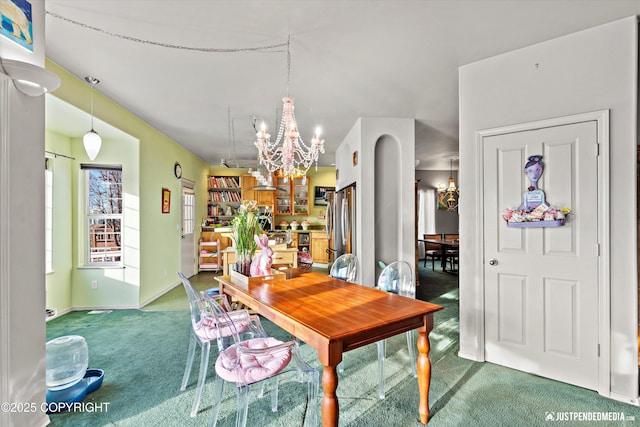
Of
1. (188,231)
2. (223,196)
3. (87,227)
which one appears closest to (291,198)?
(223,196)

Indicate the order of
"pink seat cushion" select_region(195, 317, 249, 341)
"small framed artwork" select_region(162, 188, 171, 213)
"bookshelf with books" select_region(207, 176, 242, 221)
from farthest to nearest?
"bookshelf with books" select_region(207, 176, 242, 221) → "small framed artwork" select_region(162, 188, 171, 213) → "pink seat cushion" select_region(195, 317, 249, 341)

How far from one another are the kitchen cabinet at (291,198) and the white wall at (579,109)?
18.0ft

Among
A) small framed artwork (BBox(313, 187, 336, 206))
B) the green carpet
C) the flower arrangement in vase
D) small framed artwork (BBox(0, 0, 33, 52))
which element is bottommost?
the green carpet

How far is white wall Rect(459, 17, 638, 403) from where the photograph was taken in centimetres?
208

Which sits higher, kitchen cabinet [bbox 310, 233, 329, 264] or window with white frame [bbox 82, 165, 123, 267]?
window with white frame [bbox 82, 165, 123, 267]

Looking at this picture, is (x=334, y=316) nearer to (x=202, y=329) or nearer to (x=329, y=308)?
(x=329, y=308)

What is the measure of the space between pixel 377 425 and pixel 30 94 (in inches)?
97.9

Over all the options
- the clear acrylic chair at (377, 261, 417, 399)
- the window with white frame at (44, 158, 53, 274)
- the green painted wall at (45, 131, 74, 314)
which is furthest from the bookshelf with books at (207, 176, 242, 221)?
the clear acrylic chair at (377, 261, 417, 399)

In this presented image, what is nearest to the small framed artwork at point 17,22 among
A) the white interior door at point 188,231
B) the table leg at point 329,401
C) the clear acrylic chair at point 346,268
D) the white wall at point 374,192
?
the table leg at point 329,401

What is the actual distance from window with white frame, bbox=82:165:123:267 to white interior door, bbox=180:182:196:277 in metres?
1.56

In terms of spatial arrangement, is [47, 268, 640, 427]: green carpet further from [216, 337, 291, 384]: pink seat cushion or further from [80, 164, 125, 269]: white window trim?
[80, 164, 125, 269]: white window trim

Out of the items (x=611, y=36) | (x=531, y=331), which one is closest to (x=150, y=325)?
(x=531, y=331)

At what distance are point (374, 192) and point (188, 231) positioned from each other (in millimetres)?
4147

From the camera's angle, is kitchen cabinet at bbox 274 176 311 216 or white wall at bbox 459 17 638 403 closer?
white wall at bbox 459 17 638 403
